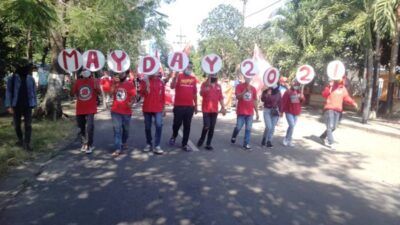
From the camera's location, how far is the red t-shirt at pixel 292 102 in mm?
11148

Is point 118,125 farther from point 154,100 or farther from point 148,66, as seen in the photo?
point 148,66

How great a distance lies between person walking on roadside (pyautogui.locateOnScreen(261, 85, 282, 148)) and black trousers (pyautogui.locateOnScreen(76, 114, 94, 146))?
4114mm

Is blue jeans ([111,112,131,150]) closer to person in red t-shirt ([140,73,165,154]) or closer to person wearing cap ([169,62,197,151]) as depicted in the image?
person in red t-shirt ([140,73,165,154])

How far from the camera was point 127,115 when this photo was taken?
930 centimetres

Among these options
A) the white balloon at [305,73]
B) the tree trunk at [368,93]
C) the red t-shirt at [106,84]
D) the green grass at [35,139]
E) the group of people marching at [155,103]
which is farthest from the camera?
the red t-shirt at [106,84]

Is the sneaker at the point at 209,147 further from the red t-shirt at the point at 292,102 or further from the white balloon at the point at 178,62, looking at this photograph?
the red t-shirt at the point at 292,102

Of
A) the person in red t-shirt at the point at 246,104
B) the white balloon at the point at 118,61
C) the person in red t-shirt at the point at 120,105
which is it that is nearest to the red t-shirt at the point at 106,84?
the white balloon at the point at 118,61

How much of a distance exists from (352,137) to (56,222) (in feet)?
36.4

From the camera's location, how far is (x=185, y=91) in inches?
387

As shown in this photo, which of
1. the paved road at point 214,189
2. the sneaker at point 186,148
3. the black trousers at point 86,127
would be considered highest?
the black trousers at point 86,127

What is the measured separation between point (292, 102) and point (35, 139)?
6.12 m

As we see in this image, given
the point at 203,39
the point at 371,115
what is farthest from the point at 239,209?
the point at 203,39

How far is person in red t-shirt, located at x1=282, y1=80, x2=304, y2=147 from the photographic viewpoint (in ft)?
36.6

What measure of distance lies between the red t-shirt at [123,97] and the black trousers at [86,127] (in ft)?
1.74
